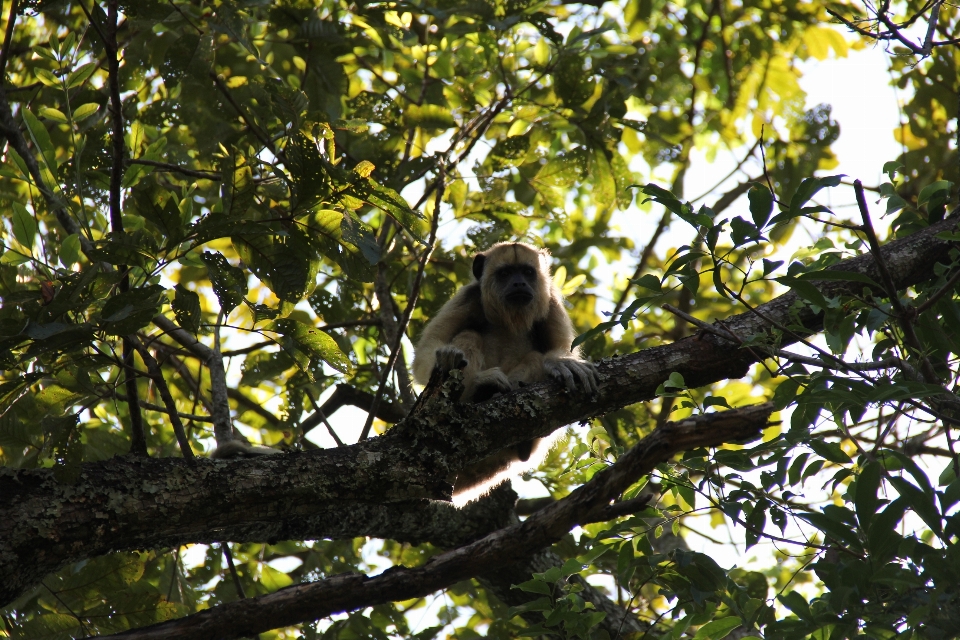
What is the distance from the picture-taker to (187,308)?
3.02 metres

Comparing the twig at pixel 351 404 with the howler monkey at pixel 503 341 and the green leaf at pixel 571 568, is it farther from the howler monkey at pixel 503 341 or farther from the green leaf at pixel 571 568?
the green leaf at pixel 571 568

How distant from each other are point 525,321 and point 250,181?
2.59 metres

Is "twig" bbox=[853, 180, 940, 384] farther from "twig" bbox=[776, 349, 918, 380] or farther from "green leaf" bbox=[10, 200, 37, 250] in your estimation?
"green leaf" bbox=[10, 200, 37, 250]

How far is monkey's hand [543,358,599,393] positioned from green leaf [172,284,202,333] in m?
1.79

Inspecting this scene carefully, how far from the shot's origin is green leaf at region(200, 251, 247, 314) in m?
3.01

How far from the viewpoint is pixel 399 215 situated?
10.5 ft

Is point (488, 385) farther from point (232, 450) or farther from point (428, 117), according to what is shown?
point (428, 117)

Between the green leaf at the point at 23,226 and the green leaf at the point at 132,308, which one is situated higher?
the green leaf at the point at 23,226

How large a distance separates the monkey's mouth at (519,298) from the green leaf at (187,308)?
2715mm

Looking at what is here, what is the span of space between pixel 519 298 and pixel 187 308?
280 cm

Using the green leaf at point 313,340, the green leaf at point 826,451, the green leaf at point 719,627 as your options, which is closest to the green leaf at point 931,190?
the green leaf at point 826,451

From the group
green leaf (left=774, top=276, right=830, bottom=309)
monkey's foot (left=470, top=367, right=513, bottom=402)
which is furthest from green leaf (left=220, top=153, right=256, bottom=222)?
green leaf (left=774, top=276, right=830, bottom=309)

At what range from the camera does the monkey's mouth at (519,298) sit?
542 cm

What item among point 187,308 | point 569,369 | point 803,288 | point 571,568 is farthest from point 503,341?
point 803,288
